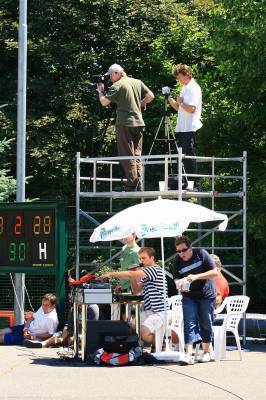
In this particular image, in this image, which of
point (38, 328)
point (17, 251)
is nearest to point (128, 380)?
point (38, 328)

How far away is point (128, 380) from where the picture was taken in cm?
1245

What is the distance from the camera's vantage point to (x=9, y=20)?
128 feet

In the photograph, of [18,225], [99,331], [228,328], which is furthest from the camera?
[18,225]

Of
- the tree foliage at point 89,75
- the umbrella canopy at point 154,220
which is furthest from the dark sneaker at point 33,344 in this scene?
the tree foliage at point 89,75

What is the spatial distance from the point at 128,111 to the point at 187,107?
0.94m

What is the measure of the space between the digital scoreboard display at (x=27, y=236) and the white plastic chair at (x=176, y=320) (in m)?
2.80

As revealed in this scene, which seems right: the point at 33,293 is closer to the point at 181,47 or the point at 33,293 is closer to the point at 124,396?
the point at 181,47

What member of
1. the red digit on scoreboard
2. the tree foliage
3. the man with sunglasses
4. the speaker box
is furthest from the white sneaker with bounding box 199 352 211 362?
the tree foliage

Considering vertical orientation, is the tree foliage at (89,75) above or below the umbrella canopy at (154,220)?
above

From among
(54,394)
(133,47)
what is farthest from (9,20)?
(54,394)

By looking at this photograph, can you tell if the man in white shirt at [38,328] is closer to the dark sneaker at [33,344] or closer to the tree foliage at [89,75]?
the dark sneaker at [33,344]

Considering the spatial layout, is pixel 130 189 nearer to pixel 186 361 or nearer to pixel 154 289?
pixel 154 289

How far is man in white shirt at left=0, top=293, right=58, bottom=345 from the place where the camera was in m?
17.2

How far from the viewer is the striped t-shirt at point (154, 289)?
1499cm
